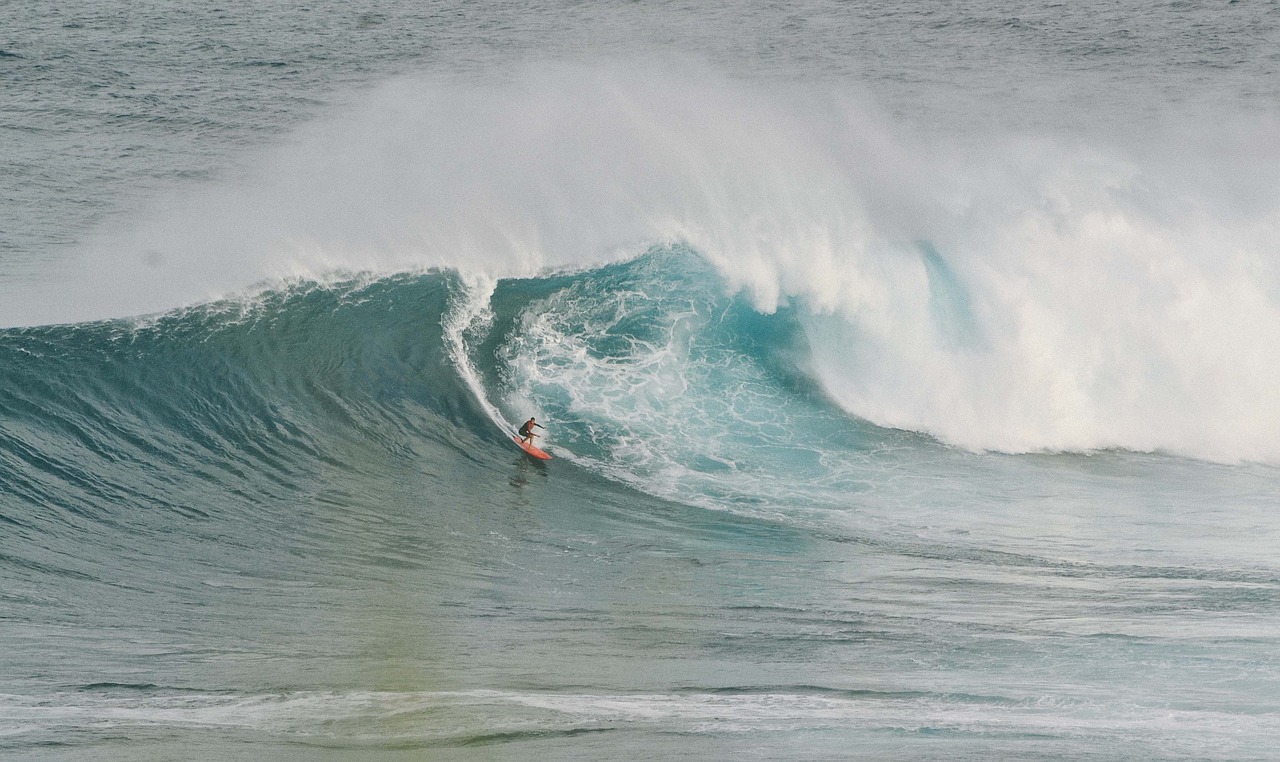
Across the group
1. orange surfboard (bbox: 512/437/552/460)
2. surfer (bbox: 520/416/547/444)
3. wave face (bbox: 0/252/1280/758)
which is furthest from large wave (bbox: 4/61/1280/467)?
orange surfboard (bbox: 512/437/552/460)

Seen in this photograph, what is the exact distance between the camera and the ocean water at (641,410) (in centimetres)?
1066

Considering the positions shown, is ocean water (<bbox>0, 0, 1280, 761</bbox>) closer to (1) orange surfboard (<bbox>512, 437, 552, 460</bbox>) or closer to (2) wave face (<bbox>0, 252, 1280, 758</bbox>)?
(2) wave face (<bbox>0, 252, 1280, 758</bbox>)

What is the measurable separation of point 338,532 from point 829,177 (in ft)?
42.3

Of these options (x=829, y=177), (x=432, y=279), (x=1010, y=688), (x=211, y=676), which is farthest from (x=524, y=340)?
(x=1010, y=688)

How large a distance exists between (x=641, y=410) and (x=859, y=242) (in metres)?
5.93

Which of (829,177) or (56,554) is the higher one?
(829,177)

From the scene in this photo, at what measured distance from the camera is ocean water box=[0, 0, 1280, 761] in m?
10.7

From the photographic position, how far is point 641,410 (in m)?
17.4

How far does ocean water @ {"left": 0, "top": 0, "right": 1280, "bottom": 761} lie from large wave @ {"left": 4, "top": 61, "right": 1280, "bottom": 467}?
0.09 metres

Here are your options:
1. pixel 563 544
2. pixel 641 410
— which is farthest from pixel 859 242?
pixel 563 544

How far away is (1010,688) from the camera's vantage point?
10.6 meters

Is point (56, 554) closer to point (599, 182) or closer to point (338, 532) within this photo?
point (338, 532)

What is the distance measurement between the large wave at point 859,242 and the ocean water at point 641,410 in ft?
0.28

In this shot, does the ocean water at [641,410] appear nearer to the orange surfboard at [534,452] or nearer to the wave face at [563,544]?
the wave face at [563,544]
